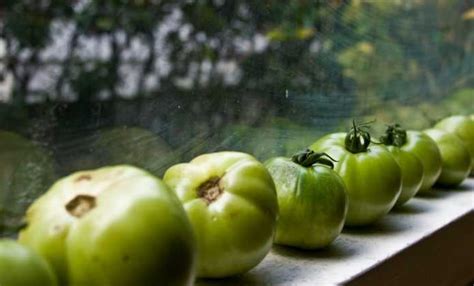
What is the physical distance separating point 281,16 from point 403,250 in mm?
363

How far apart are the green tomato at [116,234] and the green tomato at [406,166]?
0.54 m

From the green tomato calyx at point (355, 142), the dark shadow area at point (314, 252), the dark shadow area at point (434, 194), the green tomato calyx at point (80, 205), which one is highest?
the green tomato calyx at point (80, 205)

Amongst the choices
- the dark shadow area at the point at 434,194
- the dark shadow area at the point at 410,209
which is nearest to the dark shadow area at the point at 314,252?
the dark shadow area at the point at 410,209

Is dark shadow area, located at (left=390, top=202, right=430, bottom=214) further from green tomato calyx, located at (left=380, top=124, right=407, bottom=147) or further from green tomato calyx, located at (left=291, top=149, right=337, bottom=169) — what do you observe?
green tomato calyx, located at (left=291, top=149, right=337, bottom=169)

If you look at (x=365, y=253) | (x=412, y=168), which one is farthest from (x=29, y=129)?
(x=412, y=168)

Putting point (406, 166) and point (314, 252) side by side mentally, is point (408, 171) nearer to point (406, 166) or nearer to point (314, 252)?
point (406, 166)

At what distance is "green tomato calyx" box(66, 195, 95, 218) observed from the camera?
54cm

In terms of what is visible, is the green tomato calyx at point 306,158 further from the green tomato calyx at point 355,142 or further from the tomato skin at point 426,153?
the tomato skin at point 426,153

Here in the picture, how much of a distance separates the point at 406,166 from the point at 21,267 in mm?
674

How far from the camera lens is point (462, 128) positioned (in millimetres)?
1327

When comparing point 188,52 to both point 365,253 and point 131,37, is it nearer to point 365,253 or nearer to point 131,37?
point 131,37

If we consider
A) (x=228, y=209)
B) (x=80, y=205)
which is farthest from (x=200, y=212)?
(x=80, y=205)

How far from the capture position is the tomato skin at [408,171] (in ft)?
3.35

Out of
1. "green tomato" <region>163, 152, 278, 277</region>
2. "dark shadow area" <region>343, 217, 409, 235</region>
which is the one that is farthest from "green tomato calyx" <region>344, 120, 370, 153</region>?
"green tomato" <region>163, 152, 278, 277</region>
